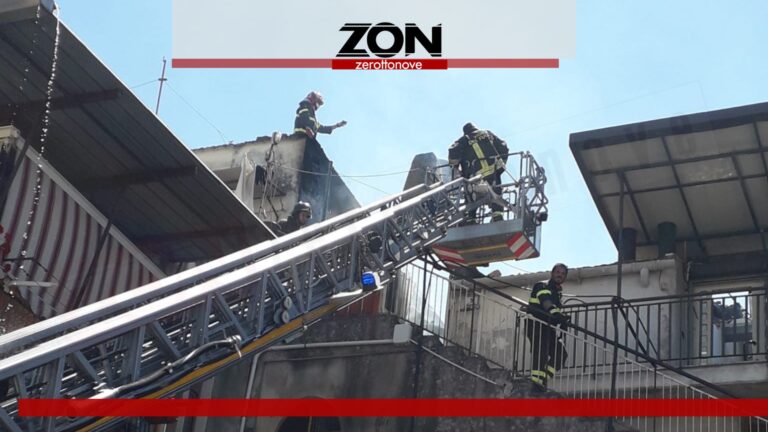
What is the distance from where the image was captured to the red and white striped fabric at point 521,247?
50.9ft

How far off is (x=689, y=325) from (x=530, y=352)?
2610 millimetres

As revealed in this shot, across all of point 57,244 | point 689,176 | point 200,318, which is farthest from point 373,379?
point 689,176

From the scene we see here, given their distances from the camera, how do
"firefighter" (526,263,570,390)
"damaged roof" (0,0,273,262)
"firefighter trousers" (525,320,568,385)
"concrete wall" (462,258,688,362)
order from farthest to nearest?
"concrete wall" (462,258,688,362) < "firefighter" (526,263,570,390) < "firefighter trousers" (525,320,568,385) < "damaged roof" (0,0,273,262)

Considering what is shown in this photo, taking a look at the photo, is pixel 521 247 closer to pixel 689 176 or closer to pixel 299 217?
pixel 689 176

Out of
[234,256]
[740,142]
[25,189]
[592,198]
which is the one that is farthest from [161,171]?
[740,142]

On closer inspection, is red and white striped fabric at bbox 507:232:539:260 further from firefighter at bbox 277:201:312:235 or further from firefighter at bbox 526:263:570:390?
firefighter at bbox 277:201:312:235

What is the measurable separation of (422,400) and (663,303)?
11.9 feet

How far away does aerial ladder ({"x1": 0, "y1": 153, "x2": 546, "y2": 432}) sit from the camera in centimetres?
782

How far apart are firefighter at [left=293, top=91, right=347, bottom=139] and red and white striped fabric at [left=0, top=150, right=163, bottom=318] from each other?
23.5ft

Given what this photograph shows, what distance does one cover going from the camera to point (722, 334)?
50.3ft

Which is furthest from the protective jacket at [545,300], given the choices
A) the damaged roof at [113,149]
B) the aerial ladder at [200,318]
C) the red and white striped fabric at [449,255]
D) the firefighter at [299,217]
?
the damaged roof at [113,149]

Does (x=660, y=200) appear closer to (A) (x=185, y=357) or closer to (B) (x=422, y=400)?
(B) (x=422, y=400)

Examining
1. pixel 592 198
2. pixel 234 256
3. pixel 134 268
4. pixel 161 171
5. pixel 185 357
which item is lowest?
pixel 185 357

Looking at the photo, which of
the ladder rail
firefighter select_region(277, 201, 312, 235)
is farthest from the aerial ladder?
firefighter select_region(277, 201, 312, 235)
